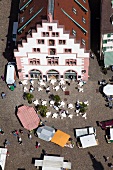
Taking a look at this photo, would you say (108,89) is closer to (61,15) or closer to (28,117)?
(28,117)

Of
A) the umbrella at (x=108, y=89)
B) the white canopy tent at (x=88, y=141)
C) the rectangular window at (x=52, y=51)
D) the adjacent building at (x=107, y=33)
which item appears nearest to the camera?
the white canopy tent at (x=88, y=141)

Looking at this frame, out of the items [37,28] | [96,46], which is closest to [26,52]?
[37,28]

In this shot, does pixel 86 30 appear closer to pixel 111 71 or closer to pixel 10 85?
pixel 111 71

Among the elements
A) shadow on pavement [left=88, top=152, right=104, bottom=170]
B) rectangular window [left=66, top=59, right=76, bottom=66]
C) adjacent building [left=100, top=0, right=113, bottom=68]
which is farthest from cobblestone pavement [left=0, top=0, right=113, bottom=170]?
rectangular window [left=66, top=59, right=76, bottom=66]

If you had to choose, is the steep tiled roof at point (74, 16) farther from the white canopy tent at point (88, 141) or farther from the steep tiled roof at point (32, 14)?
the white canopy tent at point (88, 141)

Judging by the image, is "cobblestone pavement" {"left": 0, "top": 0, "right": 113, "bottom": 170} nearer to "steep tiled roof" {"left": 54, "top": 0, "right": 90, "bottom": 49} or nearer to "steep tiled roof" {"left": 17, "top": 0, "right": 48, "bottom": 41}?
"steep tiled roof" {"left": 54, "top": 0, "right": 90, "bottom": 49}

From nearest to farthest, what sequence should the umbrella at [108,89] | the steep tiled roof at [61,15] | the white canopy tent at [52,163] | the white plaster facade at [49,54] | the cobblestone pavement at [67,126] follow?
the white canopy tent at [52,163] → the white plaster facade at [49,54] → the cobblestone pavement at [67,126] → the steep tiled roof at [61,15] → the umbrella at [108,89]

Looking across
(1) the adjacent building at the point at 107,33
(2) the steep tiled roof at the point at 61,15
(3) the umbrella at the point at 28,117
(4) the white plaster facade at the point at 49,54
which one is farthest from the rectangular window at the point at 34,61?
(1) the adjacent building at the point at 107,33
